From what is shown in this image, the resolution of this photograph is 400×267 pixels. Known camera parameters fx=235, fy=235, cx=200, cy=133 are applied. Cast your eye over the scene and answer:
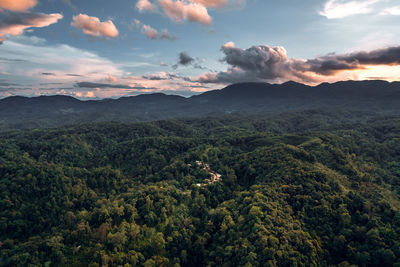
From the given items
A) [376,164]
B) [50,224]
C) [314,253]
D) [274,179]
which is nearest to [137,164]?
[50,224]

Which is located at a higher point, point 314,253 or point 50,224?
point 314,253

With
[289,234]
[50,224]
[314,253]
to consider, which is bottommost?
Result: [50,224]

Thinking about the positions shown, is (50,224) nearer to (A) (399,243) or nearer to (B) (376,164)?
(A) (399,243)

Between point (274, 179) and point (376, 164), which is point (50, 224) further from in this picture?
point (376, 164)

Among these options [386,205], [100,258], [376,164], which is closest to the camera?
[100,258]

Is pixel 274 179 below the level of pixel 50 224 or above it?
above

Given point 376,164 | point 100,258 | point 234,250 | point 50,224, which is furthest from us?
point 376,164

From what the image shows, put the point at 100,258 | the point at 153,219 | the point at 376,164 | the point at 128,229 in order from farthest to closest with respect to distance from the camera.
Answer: the point at 376,164, the point at 153,219, the point at 128,229, the point at 100,258

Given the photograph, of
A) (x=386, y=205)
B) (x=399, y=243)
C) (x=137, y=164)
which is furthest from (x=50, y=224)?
(x=386, y=205)

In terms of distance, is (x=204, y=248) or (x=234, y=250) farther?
(x=204, y=248)
